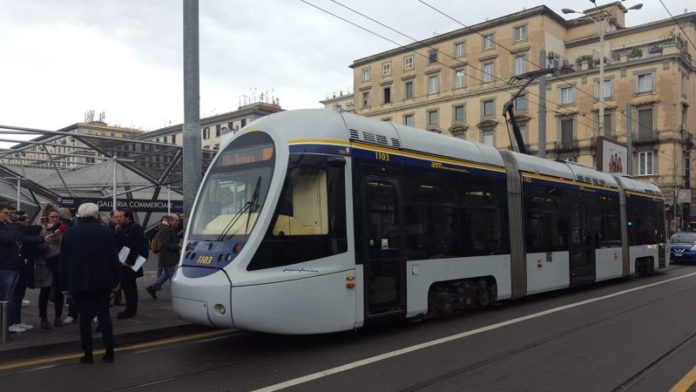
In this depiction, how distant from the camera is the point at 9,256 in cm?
718

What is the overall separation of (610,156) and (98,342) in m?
31.4

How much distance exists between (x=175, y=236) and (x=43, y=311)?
2.95 meters

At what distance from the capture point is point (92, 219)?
6328 millimetres

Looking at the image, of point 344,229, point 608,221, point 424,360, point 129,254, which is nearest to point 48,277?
point 129,254

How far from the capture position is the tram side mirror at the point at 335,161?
281 inches

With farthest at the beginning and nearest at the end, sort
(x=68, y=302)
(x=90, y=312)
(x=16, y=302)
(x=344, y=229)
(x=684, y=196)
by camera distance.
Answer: (x=684, y=196), (x=68, y=302), (x=16, y=302), (x=344, y=229), (x=90, y=312)

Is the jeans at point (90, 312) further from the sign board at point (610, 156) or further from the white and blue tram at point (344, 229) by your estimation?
the sign board at point (610, 156)

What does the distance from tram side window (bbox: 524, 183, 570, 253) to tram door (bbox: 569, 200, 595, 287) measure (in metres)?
0.38

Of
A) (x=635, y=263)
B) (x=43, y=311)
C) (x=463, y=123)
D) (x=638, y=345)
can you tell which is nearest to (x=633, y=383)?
(x=638, y=345)

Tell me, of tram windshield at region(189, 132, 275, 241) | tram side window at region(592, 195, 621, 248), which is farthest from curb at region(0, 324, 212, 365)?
tram side window at region(592, 195, 621, 248)

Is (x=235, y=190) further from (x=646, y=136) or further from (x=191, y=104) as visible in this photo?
(x=646, y=136)

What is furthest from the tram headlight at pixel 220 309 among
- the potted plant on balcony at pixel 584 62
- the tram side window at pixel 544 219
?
the potted plant on balcony at pixel 584 62

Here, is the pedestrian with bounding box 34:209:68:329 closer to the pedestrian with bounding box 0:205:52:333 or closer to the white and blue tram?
the pedestrian with bounding box 0:205:52:333

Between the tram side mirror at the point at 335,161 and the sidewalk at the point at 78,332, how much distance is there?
127 inches
